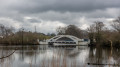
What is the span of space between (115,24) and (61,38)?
29.1 metres

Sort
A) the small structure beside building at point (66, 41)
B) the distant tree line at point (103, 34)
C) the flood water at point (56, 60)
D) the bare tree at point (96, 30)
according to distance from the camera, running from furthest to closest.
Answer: the small structure beside building at point (66, 41), the bare tree at point (96, 30), the distant tree line at point (103, 34), the flood water at point (56, 60)

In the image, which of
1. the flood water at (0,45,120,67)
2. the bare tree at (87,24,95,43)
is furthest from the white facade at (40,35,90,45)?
the flood water at (0,45,120,67)

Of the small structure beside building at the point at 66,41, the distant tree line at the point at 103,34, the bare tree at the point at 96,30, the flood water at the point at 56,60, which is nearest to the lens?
the flood water at the point at 56,60

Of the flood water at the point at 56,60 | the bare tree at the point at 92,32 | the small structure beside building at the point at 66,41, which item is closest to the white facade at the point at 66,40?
the small structure beside building at the point at 66,41

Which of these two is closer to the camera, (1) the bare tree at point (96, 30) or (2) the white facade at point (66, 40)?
(1) the bare tree at point (96, 30)

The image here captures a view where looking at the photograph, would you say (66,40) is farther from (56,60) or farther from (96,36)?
(56,60)

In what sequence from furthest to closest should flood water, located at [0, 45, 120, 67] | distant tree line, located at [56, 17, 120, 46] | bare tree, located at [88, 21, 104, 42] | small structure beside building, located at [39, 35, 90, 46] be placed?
small structure beside building, located at [39, 35, 90, 46], bare tree, located at [88, 21, 104, 42], distant tree line, located at [56, 17, 120, 46], flood water, located at [0, 45, 120, 67]

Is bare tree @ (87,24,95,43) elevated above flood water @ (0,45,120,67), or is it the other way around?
bare tree @ (87,24,95,43)

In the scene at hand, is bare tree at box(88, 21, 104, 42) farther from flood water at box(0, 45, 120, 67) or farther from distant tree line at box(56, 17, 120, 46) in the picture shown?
flood water at box(0, 45, 120, 67)

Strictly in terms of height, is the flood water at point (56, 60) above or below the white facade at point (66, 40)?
below

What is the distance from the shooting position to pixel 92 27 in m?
69.2

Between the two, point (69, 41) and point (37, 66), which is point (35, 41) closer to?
point (69, 41)

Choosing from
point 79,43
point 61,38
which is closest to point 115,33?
point 79,43

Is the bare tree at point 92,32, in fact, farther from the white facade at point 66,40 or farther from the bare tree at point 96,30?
the white facade at point 66,40
